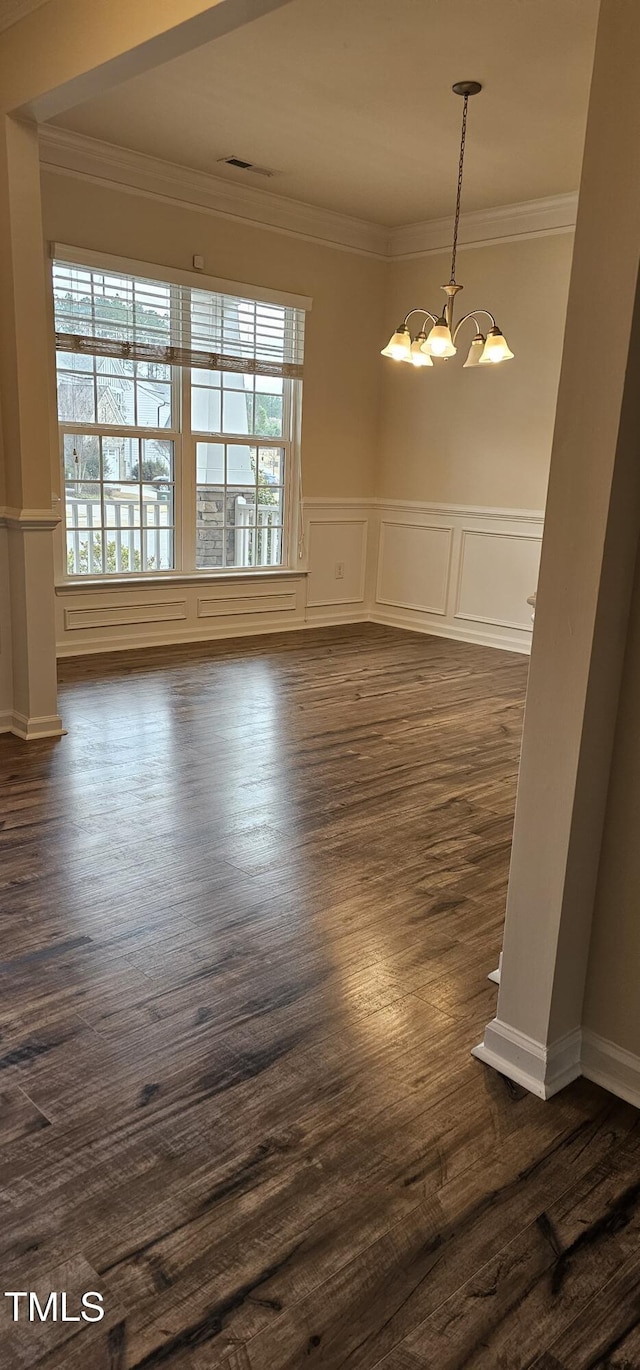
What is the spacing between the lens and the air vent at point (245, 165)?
5191 millimetres

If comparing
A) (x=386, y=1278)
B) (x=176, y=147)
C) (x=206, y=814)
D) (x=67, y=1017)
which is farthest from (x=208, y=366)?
(x=386, y=1278)

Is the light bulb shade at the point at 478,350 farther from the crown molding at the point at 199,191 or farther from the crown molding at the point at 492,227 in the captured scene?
the crown molding at the point at 199,191

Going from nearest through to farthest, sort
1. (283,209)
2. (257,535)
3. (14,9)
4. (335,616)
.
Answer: (14,9), (283,209), (257,535), (335,616)

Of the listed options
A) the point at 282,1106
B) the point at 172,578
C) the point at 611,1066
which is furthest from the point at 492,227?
the point at 282,1106

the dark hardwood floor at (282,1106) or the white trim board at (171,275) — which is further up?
the white trim board at (171,275)

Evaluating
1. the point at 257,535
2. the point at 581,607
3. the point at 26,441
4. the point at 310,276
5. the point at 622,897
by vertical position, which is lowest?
the point at 622,897

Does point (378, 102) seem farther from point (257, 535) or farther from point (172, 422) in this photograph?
point (257, 535)

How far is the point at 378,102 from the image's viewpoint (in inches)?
167

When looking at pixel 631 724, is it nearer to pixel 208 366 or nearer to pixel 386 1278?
pixel 386 1278

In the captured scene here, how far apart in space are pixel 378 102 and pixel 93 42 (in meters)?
1.76

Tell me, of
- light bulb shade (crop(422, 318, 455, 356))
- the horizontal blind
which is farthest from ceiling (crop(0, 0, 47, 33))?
light bulb shade (crop(422, 318, 455, 356))

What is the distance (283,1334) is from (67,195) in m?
5.42

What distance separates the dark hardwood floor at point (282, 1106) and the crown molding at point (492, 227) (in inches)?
163

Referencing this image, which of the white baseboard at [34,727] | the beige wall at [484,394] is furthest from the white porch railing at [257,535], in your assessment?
the white baseboard at [34,727]
